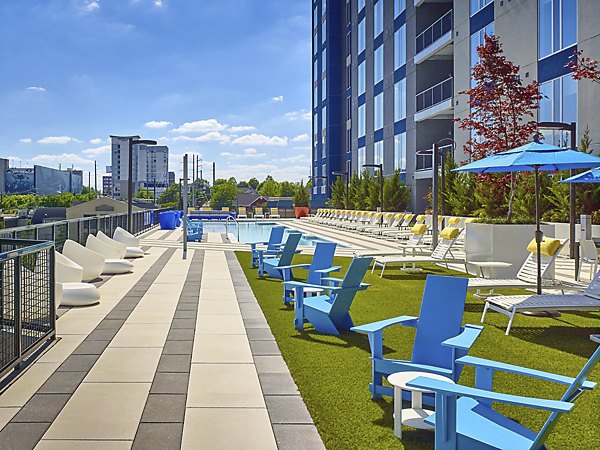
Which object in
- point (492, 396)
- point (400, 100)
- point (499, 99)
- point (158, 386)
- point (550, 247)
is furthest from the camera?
point (400, 100)

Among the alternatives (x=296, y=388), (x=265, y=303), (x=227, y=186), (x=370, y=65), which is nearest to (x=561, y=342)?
(x=296, y=388)

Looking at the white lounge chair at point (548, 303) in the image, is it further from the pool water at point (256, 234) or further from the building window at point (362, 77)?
the building window at point (362, 77)

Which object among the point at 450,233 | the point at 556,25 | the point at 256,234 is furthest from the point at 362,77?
the point at 450,233

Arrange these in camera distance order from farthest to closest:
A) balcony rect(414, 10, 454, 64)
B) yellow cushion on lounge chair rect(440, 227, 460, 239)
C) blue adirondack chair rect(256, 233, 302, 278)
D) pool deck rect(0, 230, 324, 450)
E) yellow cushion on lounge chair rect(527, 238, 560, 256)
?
→ balcony rect(414, 10, 454, 64), yellow cushion on lounge chair rect(440, 227, 460, 239), blue adirondack chair rect(256, 233, 302, 278), yellow cushion on lounge chair rect(527, 238, 560, 256), pool deck rect(0, 230, 324, 450)

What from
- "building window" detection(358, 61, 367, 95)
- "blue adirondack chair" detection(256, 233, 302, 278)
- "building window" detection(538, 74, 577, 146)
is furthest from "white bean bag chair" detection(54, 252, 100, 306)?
"building window" detection(358, 61, 367, 95)

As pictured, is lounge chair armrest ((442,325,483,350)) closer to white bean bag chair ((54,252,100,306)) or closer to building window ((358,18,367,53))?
white bean bag chair ((54,252,100,306))

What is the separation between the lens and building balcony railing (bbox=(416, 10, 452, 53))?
30.2 meters

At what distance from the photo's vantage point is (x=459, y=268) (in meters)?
14.1

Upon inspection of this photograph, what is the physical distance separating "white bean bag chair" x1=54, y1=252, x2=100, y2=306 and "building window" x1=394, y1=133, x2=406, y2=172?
92.0ft

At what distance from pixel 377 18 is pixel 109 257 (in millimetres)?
33223

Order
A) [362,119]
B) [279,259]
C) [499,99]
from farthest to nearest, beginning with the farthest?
[362,119], [499,99], [279,259]

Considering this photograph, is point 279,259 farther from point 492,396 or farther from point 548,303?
point 492,396

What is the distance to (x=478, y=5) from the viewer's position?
1014 inches

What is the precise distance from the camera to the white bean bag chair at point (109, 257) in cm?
1262
